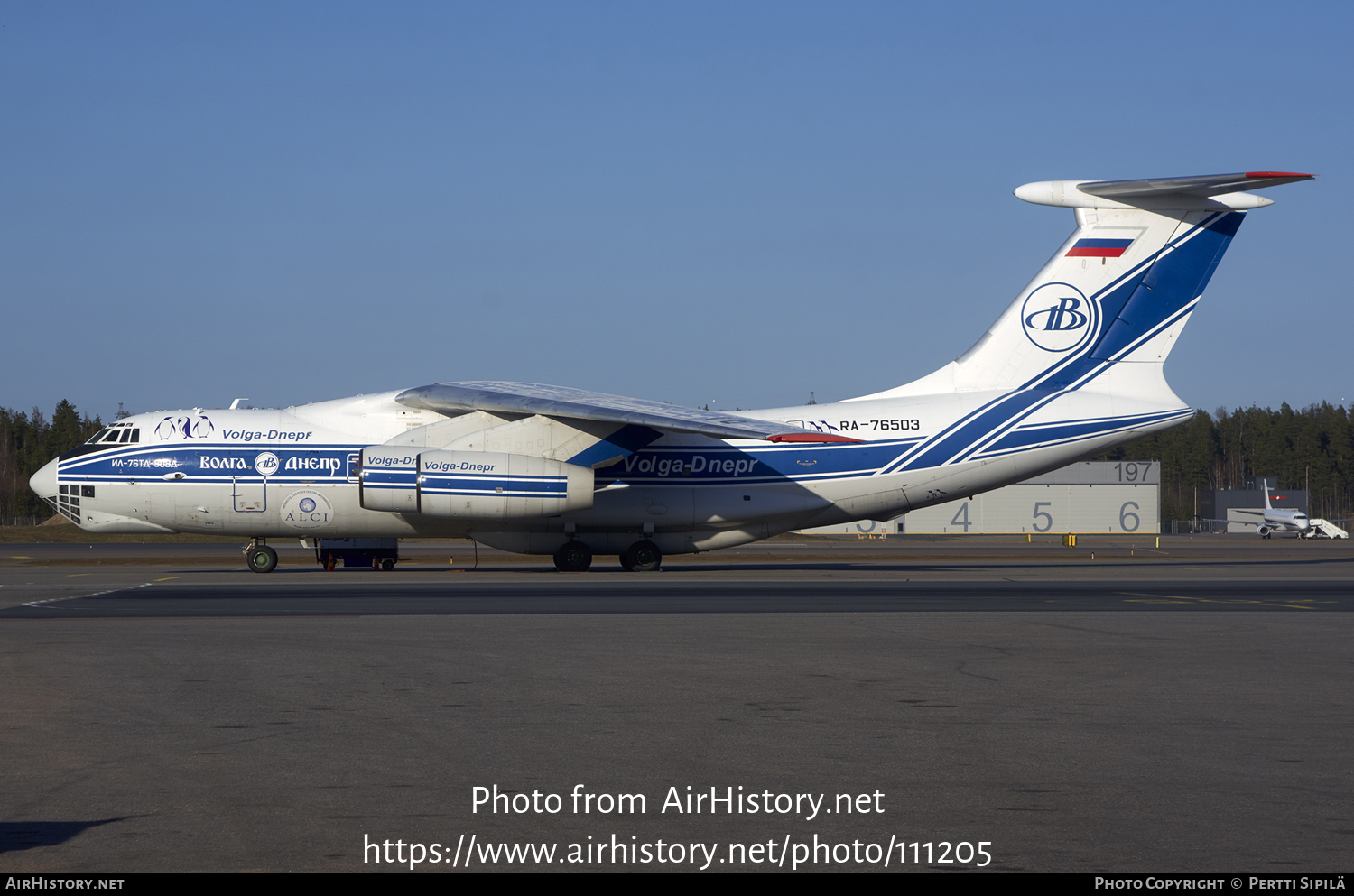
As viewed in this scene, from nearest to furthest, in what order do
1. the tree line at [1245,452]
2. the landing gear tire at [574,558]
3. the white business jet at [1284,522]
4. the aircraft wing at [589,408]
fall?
the aircraft wing at [589,408] → the landing gear tire at [574,558] → the white business jet at [1284,522] → the tree line at [1245,452]

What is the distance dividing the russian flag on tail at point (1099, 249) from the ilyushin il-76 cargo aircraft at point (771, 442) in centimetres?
4

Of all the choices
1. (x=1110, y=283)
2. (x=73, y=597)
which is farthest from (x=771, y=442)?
(x=73, y=597)

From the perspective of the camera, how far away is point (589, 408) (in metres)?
23.5

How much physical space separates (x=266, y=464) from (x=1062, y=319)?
60.5ft

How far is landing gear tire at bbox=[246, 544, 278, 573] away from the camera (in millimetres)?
25969

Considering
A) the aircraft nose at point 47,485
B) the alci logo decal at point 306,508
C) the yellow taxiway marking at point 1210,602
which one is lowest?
the yellow taxiway marking at point 1210,602

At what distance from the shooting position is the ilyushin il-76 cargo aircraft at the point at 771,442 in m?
25.5

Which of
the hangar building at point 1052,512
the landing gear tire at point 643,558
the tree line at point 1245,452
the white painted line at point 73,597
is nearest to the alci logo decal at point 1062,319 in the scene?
the landing gear tire at point 643,558

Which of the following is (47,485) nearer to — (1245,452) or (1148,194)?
(1148,194)

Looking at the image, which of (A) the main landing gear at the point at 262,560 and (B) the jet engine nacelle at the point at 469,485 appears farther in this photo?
(A) the main landing gear at the point at 262,560

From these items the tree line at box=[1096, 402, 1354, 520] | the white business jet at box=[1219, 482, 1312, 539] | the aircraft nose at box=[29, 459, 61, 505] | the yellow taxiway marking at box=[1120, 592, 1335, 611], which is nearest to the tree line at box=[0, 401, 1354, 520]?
the tree line at box=[1096, 402, 1354, 520]

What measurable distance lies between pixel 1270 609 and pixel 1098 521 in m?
60.8

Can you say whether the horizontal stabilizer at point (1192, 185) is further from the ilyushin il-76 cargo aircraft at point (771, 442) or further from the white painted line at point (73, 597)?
the white painted line at point (73, 597)

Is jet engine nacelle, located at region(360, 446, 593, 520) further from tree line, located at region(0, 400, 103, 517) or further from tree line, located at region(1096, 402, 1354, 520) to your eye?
tree line, located at region(1096, 402, 1354, 520)
